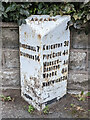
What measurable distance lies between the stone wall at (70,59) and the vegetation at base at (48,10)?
0.69ft

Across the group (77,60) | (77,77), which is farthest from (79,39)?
(77,77)

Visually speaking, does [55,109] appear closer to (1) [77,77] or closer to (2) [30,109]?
(2) [30,109]

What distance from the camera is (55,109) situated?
1848 millimetres

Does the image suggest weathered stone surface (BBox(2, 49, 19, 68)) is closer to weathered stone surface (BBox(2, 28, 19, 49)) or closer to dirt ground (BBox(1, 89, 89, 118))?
weathered stone surface (BBox(2, 28, 19, 49))

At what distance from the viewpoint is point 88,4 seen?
166 cm

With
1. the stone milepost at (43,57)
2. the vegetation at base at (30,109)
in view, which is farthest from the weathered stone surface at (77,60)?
the vegetation at base at (30,109)

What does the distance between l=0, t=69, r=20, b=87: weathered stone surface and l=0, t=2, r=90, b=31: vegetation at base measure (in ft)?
2.52

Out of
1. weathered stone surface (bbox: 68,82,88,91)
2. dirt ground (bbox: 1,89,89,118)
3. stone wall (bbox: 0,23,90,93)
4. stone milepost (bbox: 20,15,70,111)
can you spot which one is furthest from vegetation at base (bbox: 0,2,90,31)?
dirt ground (bbox: 1,89,89,118)

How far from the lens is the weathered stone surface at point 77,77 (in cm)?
210

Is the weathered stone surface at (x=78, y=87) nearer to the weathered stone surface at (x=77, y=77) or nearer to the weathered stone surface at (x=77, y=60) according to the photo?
the weathered stone surface at (x=77, y=77)

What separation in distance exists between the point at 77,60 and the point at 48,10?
31.8 inches

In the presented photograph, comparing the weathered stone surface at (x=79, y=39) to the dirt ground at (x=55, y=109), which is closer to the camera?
the dirt ground at (x=55, y=109)

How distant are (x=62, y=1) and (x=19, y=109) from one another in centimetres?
146

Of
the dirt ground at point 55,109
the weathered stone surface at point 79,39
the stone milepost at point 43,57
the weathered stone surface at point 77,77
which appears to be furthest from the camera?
the weathered stone surface at point 77,77
